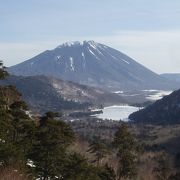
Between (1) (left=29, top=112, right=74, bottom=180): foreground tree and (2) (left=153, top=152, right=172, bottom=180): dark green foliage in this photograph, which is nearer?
(1) (left=29, top=112, right=74, bottom=180): foreground tree

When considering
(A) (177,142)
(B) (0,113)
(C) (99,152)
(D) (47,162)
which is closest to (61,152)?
(D) (47,162)

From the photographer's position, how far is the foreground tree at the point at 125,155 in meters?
54.7

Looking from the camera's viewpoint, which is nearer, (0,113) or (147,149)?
(0,113)

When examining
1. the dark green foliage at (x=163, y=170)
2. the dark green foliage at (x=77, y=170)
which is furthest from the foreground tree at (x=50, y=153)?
the dark green foliage at (x=163, y=170)

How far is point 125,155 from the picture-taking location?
2199 inches

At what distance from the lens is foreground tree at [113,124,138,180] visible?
54.7 m

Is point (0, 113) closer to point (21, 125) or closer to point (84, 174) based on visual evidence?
point (84, 174)

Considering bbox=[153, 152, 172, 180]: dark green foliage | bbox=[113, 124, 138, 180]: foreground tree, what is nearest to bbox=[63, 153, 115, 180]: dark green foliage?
bbox=[113, 124, 138, 180]: foreground tree

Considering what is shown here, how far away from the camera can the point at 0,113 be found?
31.0m

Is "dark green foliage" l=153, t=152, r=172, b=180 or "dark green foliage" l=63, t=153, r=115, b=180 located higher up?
"dark green foliage" l=63, t=153, r=115, b=180

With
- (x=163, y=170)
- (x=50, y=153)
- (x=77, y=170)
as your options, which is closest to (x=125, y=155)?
(x=163, y=170)

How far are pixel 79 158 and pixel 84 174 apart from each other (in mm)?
1127

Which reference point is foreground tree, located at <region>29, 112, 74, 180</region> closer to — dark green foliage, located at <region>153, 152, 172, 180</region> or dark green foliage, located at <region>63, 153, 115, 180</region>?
dark green foliage, located at <region>63, 153, 115, 180</region>

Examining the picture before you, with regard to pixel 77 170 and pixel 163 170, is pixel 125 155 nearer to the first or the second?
pixel 163 170
